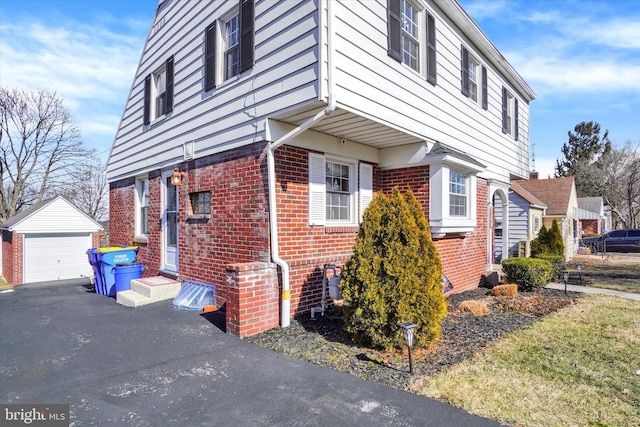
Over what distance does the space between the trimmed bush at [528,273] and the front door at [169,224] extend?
323 inches

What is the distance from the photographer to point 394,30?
5879 mm

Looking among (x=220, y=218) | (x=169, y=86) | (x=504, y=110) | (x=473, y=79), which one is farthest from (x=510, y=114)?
(x=169, y=86)

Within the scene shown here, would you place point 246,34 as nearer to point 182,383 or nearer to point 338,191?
point 338,191

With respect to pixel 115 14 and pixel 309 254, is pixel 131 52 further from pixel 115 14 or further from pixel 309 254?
pixel 309 254

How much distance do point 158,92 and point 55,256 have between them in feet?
24.5

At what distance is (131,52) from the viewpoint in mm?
11281

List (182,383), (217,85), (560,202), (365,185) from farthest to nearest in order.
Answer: (560,202) < (365,185) < (217,85) < (182,383)

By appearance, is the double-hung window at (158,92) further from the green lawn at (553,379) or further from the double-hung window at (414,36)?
the green lawn at (553,379)

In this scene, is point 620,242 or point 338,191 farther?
point 620,242

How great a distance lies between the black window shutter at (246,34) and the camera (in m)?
5.83

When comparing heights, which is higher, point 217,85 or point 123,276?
point 217,85

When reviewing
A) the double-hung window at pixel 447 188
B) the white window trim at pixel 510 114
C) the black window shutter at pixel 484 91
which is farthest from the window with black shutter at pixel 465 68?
the white window trim at pixel 510 114

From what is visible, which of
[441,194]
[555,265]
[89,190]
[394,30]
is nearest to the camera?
[394,30]

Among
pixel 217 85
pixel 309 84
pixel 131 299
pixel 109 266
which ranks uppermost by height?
pixel 217 85
